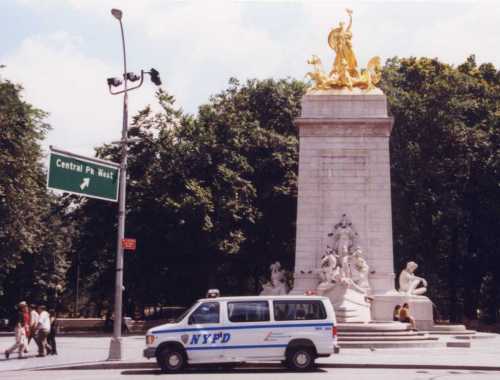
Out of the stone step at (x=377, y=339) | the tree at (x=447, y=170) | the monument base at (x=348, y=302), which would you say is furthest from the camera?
the tree at (x=447, y=170)

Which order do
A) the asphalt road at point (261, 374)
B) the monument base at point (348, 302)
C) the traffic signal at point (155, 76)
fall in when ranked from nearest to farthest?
1. the asphalt road at point (261, 374)
2. the traffic signal at point (155, 76)
3. the monument base at point (348, 302)

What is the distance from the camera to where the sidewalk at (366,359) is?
795 inches

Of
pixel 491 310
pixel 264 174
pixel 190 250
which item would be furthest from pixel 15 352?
pixel 491 310

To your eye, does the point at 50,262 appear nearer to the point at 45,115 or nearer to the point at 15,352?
the point at 45,115

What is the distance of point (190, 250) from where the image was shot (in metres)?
44.3

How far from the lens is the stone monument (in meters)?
32.9

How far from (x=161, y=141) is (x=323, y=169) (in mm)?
14653

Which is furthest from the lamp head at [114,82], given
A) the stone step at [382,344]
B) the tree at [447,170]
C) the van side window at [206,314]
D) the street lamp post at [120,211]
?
the tree at [447,170]

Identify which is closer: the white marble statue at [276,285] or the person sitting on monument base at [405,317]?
the person sitting on monument base at [405,317]

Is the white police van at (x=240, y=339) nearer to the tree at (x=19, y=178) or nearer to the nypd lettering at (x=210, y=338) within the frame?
the nypd lettering at (x=210, y=338)

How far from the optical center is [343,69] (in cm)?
3669

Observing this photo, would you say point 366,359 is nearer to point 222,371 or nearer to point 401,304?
point 222,371

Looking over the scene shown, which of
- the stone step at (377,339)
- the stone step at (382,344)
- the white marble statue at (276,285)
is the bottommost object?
the stone step at (382,344)

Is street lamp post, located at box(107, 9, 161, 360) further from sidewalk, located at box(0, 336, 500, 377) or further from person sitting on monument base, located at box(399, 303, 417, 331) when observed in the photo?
person sitting on monument base, located at box(399, 303, 417, 331)
